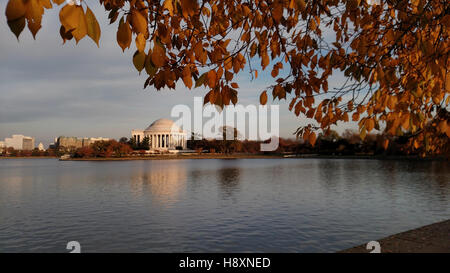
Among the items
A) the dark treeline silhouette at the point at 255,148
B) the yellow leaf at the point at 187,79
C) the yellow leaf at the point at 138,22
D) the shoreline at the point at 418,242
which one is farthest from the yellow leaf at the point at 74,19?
the dark treeline silhouette at the point at 255,148

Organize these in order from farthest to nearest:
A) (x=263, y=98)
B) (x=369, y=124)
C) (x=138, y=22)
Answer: (x=263, y=98) < (x=369, y=124) < (x=138, y=22)

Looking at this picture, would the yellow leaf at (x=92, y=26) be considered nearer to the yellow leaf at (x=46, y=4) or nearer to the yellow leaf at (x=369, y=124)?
the yellow leaf at (x=46, y=4)

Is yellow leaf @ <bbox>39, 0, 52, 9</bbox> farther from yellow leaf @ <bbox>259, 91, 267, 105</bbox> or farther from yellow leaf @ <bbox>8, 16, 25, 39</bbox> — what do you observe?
yellow leaf @ <bbox>259, 91, 267, 105</bbox>

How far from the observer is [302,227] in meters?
14.3

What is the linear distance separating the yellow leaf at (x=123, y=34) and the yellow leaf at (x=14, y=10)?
52cm

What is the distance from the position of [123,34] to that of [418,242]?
7.88 meters

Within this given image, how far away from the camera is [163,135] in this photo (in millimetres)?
168875

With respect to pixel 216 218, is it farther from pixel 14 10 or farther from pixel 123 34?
pixel 14 10

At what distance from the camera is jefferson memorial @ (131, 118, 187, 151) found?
16750 cm

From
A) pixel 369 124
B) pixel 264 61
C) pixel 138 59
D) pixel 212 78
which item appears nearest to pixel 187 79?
pixel 212 78
